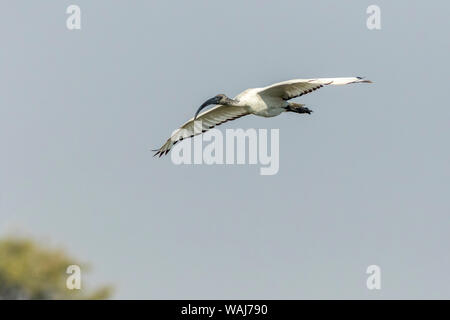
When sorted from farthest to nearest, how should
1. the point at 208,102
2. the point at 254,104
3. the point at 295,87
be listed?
the point at 208,102
the point at 254,104
the point at 295,87

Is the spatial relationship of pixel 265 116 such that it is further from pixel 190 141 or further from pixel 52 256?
pixel 52 256

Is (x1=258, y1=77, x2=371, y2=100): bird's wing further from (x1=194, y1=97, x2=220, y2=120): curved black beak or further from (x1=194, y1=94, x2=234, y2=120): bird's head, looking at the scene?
(x1=194, y1=97, x2=220, y2=120): curved black beak

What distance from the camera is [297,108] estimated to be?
26875 millimetres

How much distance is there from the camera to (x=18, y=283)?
35469 mm

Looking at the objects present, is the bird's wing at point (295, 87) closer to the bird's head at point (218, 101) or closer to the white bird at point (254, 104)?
the white bird at point (254, 104)

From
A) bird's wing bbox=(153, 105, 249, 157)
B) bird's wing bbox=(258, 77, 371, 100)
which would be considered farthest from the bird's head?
bird's wing bbox=(258, 77, 371, 100)

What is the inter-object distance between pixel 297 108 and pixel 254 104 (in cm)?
78

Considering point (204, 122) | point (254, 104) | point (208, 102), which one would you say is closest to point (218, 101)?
point (208, 102)

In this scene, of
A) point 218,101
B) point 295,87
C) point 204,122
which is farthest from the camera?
point 204,122

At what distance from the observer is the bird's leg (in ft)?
87.8

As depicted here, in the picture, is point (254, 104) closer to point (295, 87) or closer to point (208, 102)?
point (295, 87)

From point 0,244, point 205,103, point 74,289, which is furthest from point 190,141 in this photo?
point 0,244
